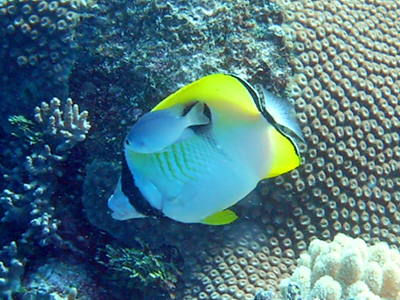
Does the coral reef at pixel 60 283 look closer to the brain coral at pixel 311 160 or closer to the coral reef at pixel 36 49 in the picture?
the brain coral at pixel 311 160

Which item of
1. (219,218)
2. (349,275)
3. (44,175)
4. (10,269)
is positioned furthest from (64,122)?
A: (349,275)

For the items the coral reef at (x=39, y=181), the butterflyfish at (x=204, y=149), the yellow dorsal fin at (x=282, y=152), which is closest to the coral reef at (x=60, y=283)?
the coral reef at (x=39, y=181)

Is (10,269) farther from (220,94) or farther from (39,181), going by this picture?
(220,94)

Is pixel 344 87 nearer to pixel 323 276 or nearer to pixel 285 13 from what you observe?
pixel 285 13

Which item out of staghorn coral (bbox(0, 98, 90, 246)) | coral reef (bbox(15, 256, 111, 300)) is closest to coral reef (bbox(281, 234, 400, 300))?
coral reef (bbox(15, 256, 111, 300))

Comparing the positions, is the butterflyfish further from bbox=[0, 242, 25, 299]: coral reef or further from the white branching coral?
bbox=[0, 242, 25, 299]: coral reef

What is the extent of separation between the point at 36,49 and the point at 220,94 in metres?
2.60

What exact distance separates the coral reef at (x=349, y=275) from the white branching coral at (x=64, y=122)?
2129 mm

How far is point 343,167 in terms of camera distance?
3.41 m

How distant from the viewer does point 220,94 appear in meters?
1.94

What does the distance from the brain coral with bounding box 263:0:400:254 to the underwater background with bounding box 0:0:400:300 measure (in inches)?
0.5

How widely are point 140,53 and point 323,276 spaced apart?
2.25 m

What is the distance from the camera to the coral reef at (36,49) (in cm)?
371

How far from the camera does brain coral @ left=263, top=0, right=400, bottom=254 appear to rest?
3.38m
